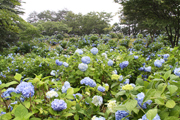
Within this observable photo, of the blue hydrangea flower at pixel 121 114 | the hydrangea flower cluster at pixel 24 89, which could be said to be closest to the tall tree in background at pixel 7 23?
the hydrangea flower cluster at pixel 24 89

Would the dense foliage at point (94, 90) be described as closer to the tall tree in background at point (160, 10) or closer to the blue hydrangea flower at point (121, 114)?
the blue hydrangea flower at point (121, 114)

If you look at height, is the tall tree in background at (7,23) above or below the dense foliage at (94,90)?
above

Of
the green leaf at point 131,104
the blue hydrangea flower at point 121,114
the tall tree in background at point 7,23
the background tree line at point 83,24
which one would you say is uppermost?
the background tree line at point 83,24

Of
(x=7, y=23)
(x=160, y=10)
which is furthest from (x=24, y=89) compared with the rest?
(x=7, y=23)

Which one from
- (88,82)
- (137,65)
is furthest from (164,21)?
(88,82)

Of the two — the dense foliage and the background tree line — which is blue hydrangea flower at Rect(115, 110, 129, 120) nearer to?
the dense foliage

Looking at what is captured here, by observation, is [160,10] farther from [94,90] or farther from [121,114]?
[121,114]

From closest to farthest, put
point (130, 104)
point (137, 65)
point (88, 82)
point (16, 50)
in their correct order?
point (130, 104) < point (88, 82) < point (137, 65) < point (16, 50)

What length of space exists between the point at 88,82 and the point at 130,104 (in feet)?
1.89

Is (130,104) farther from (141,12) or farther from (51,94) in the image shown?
(141,12)

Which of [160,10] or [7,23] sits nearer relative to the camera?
[160,10]

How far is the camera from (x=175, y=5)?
4.28 m

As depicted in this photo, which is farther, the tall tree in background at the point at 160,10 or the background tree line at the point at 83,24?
the background tree line at the point at 83,24

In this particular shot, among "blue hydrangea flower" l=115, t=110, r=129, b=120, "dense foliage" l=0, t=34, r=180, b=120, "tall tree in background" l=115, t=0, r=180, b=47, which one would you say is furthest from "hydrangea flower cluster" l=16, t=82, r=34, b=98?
"tall tree in background" l=115, t=0, r=180, b=47
